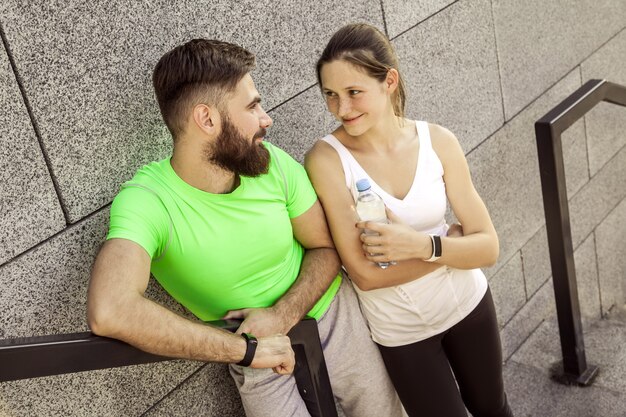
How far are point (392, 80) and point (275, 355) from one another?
1173mm

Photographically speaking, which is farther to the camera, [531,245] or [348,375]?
[531,245]

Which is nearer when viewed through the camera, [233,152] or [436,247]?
[233,152]

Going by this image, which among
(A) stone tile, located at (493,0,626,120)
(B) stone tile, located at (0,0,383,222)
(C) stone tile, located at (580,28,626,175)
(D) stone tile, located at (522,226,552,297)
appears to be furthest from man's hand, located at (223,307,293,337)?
(C) stone tile, located at (580,28,626,175)

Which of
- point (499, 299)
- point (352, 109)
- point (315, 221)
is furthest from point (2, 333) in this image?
point (499, 299)

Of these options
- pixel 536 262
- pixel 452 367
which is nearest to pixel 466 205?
pixel 452 367

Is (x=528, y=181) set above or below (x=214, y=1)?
below

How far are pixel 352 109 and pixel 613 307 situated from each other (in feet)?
13.9

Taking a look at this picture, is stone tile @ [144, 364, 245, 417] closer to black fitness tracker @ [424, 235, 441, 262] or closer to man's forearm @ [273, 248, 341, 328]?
man's forearm @ [273, 248, 341, 328]

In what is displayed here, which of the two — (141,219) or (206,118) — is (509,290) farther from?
(141,219)

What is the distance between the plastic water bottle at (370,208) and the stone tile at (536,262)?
8.34ft

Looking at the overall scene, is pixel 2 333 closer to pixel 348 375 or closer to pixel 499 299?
pixel 348 375

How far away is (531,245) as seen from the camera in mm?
5316

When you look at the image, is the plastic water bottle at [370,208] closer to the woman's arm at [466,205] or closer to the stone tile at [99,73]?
the woman's arm at [466,205]

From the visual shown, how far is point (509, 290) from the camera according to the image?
5.05m
